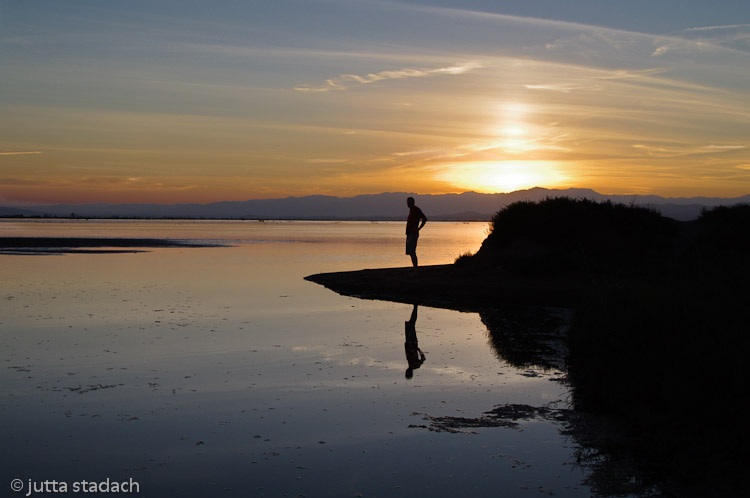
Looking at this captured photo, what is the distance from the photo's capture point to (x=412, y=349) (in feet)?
38.3

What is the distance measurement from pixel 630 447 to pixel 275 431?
3690 millimetres

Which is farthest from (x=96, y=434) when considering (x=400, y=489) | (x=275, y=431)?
(x=400, y=489)

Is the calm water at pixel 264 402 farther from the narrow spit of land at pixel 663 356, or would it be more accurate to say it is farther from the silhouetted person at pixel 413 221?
the silhouetted person at pixel 413 221

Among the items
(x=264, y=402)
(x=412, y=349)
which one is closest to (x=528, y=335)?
(x=412, y=349)

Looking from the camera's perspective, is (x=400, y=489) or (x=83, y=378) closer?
(x=400, y=489)

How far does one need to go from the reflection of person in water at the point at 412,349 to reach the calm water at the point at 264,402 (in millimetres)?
131

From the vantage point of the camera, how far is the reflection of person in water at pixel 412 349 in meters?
10.2

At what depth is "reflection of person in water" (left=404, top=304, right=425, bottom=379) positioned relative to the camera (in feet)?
33.6

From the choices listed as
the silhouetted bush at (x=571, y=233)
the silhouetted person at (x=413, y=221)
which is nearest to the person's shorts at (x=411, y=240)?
the silhouetted person at (x=413, y=221)

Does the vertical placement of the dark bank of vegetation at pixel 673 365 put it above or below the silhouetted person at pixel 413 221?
below

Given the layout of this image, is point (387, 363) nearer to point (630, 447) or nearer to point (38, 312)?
point (630, 447)

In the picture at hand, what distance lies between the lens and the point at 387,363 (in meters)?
10.5

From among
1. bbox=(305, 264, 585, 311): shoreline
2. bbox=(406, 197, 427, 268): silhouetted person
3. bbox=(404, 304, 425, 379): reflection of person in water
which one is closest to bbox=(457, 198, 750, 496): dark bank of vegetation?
bbox=(404, 304, 425, 379): reflection of person in water

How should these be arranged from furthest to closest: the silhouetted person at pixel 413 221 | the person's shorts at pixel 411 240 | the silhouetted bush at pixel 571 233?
the silhouetted bush at pixel 571 233, the person's shorts at pixel 411 240, the silhouetted person at pixel 413 221
